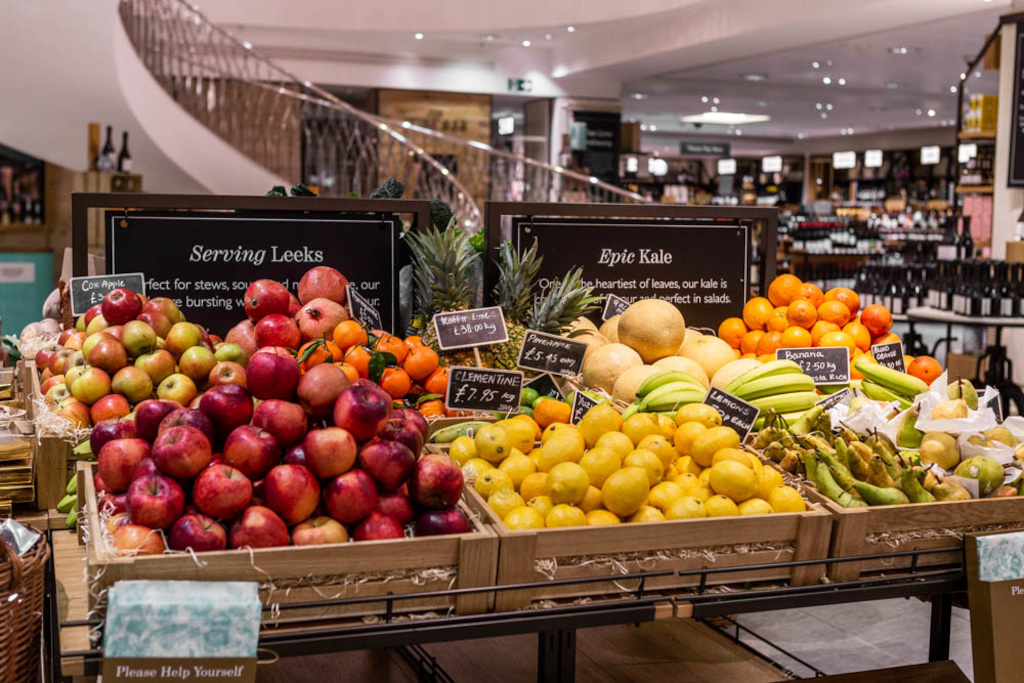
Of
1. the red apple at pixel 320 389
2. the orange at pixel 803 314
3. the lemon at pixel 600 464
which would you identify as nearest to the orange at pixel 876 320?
the orange at pixel 803 314

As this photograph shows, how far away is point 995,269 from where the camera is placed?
294 inches

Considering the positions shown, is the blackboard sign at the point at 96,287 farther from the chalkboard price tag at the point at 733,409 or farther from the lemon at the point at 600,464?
the chalkboard price tag at the point at 733,409

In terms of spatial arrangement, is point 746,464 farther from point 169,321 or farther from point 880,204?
point 880,204

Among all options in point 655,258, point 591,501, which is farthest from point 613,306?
point 591,501

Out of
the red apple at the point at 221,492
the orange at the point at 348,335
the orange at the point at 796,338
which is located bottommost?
the red apple at the point at 221,492

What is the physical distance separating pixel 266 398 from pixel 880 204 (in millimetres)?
22231

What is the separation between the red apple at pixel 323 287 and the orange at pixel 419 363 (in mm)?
217

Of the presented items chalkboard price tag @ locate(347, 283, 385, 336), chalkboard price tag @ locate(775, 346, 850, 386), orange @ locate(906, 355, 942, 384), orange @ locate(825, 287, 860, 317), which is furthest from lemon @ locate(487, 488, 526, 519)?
orange @ locate(825, 287, 860, 317)

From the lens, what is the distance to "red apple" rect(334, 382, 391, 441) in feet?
5.33

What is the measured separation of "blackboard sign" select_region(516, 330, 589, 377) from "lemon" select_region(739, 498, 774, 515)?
2.55ft

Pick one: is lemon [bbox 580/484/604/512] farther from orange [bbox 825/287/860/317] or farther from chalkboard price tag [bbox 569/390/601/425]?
orange [bbox 825/287/860/317]

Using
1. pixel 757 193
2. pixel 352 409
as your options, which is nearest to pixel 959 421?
pixel 352 409

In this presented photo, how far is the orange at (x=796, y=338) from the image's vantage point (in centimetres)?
286

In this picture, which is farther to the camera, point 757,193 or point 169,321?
point 757,193
